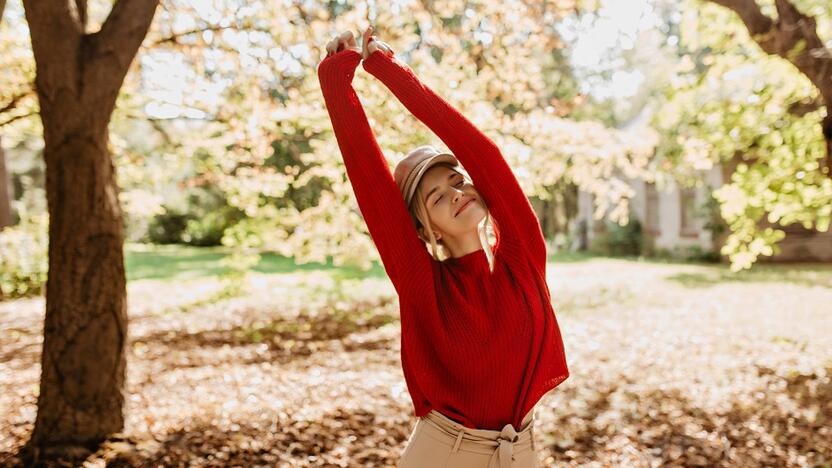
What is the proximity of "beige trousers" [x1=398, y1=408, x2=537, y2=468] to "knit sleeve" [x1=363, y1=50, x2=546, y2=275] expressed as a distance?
527 mm

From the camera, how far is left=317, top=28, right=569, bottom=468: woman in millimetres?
1756

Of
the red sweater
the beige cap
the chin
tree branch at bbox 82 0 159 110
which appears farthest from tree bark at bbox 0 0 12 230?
the chin

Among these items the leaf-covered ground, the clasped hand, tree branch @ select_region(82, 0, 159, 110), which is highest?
tree branch @ select_region(82, 0, 159, 110)

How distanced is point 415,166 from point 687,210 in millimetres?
17906

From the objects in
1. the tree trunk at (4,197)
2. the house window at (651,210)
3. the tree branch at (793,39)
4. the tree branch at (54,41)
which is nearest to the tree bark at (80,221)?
the tree branch at (54,41)

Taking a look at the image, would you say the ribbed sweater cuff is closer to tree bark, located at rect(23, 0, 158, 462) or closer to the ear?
the ear

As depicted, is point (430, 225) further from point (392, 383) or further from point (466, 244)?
point (392, 383)

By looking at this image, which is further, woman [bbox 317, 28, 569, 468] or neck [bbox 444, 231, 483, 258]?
neck [bbox 444, 231, 483, 258]

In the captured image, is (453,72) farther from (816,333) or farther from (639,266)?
(639,266)

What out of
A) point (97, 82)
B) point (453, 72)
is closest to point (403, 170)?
point (97, 82)

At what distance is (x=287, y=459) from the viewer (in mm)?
3906

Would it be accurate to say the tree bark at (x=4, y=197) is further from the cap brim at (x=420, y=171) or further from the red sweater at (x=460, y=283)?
the cap brim at (x=420, y=171)

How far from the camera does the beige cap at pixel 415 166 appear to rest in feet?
6.11

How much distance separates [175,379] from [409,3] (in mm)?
4189
